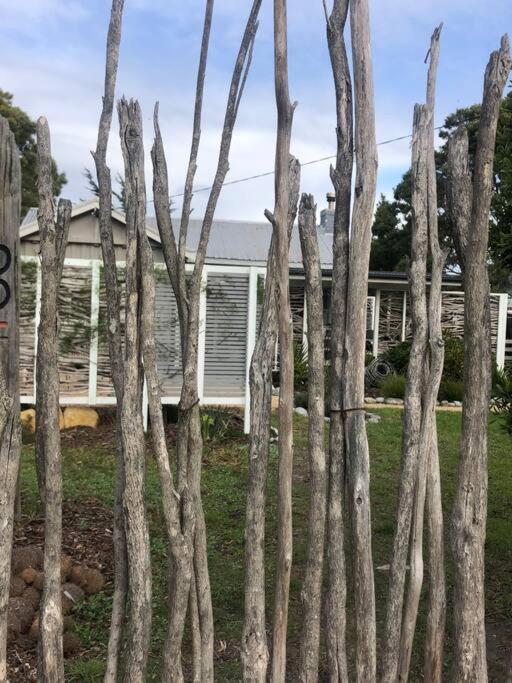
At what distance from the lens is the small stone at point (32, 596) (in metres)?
3.50

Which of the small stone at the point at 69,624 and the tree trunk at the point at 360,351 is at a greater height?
the tree trunk at the point at 360,351

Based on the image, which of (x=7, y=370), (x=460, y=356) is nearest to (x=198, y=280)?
(x=7, y=370)

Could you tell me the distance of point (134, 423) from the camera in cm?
240

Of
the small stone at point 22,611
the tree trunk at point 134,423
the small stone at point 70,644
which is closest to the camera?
the tree trunk at point 134,423

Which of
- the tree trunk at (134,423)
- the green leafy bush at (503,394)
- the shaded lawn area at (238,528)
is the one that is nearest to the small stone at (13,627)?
the shaded lawn area at (238,528)

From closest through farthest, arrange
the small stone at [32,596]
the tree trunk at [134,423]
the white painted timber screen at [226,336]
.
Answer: the tree trunk at [134,423], the small stone at [32,596], the white painted timber screen at [226,336]

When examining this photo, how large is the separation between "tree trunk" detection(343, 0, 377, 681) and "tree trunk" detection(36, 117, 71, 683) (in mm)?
1035

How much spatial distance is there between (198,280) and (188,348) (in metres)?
0.25

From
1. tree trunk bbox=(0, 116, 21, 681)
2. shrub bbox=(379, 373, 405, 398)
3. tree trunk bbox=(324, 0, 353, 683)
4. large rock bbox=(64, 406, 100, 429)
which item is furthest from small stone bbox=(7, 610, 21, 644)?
shrub bbox=(379, 373, 405, 398)

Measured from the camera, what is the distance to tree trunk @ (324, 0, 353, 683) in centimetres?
246

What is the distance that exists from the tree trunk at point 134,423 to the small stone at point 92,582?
1493 mm

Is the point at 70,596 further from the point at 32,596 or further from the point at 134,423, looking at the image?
the point at 134,423

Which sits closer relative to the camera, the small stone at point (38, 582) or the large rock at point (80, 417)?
the small stone at point (38, 582)

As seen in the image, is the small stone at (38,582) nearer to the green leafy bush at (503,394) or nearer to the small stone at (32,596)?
the small stone at (32,596)
